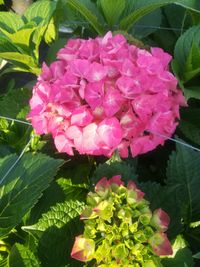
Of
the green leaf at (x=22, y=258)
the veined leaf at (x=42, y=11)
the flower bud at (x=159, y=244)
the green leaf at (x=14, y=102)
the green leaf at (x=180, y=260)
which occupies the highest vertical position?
the veined leaf at (x=42, y=11)

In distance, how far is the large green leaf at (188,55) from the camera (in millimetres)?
920

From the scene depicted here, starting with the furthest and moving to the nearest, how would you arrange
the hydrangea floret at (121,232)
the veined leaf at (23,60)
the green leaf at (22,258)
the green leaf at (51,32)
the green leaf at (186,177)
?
the green leaf at (51,32), the veined leaf at (23,60), the green leaf at (186,177), the green leaf at (22,258), the hydrangea floret at (121,232)

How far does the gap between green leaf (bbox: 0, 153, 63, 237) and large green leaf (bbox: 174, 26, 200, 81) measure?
0.31m

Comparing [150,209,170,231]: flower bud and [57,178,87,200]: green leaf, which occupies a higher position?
[150,209,170,231]: flower bud

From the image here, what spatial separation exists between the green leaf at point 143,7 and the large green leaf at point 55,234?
39 cm

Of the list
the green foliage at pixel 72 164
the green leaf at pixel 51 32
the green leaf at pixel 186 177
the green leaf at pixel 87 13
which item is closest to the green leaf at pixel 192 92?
the green foliage at pixel 72 164

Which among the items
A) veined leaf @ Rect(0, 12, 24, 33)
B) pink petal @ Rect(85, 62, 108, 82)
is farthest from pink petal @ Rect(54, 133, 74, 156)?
veined leaf @ Rect(0, 12, 24, 33)

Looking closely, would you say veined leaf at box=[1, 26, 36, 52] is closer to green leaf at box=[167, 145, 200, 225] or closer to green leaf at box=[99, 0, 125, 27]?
green leaf at box=[99, 0, 125, 27]

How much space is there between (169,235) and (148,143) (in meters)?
0.15

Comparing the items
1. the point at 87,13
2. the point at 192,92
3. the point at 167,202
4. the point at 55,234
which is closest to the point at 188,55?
the point at 192,92

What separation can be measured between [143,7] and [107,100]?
260 millimetres

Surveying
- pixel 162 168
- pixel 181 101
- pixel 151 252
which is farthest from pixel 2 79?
pixel 151 252

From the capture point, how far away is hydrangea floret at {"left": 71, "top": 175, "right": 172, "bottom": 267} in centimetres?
61

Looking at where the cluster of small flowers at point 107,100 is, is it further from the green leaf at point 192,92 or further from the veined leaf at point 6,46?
the veined leaf at point 6,46
